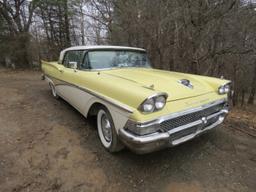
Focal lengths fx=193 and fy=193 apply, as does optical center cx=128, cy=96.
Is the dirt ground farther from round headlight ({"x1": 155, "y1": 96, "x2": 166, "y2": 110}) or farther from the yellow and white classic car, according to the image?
round headlight ({"x1": 155, "y1": 96, "x2": 166, "y2": 110})

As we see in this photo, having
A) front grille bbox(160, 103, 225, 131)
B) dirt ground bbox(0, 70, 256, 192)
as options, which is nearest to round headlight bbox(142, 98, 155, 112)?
front grille bbox(160, 103, 225, 131)

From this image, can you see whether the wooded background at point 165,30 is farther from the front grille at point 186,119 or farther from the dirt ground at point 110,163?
the front grille at point 186,119

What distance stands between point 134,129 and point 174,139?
556mm

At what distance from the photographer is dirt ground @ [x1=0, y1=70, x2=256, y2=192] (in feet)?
7.47

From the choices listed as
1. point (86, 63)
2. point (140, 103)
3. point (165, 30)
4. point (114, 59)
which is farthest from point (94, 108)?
point (165, 30)

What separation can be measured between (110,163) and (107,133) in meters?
0.49

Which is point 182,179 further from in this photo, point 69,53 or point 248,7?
point 248,7

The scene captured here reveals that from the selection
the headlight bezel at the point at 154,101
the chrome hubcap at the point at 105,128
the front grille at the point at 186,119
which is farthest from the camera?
the chrome hubcap at the point at 105,128

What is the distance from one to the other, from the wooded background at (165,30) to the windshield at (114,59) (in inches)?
115

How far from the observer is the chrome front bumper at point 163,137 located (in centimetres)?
212

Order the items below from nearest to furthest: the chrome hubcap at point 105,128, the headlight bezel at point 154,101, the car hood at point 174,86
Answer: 1. the headlight bezel at point 154,101
2. the car hood at point 174,86
3. the chrome hubcap at point 105,128

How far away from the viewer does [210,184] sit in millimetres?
2291

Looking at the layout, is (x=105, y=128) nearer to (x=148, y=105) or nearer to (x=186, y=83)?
(x=148, y=105)

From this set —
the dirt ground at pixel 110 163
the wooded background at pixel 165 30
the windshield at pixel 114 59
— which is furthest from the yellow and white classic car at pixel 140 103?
the wooded background at pixel 165 30
